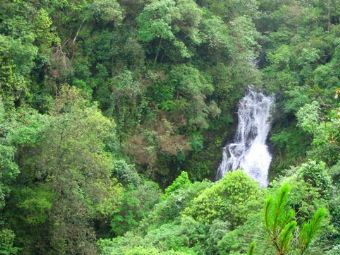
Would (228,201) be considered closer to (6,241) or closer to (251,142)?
(6,241)

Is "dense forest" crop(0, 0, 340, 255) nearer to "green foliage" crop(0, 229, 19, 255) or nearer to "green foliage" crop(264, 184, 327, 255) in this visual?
"green foliage" crop(0, 229, 19, 255)

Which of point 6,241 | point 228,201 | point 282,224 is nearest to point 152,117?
point 6,241

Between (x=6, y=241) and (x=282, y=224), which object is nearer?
(x=282, y=224)

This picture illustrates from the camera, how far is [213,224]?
1229 cm

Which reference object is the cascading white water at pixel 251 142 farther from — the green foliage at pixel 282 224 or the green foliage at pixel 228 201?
the green foliage at pixel 282 224

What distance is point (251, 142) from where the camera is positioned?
24531 mm

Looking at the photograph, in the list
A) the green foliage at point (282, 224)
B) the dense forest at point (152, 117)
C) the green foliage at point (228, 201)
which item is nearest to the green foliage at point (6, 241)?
the dense forest at point (152, 117)

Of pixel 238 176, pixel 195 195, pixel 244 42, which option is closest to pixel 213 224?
pixel 238 176

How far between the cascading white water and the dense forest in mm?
397

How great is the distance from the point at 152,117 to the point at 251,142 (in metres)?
5.09

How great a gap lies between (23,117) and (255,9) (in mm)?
15014

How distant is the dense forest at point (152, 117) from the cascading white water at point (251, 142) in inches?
15.6

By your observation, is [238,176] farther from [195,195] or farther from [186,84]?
[186,84]

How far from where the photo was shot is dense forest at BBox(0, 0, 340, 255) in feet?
43.4
